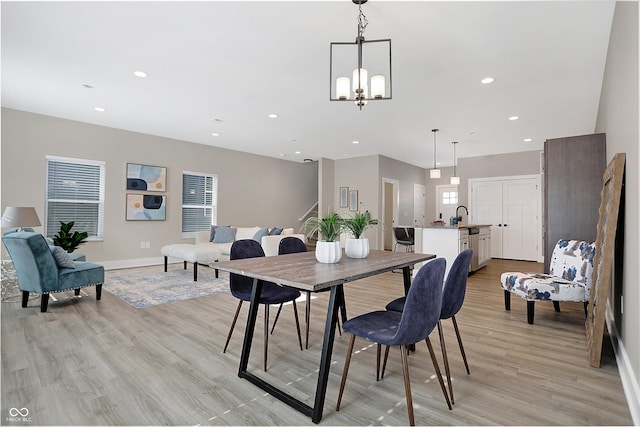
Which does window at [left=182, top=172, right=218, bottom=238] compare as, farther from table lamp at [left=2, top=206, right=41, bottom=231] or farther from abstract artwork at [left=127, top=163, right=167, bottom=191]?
table lamp at [left=2, top=206, right=41, bottom=231]

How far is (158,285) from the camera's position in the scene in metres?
4.74

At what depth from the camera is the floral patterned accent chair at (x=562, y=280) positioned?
2.94m

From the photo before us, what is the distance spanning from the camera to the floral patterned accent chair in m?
2.94

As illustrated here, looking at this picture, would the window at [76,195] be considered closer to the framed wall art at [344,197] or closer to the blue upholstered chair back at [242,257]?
the blue upholstered chair back at [242,257]

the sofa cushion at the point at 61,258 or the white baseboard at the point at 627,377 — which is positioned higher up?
the sofa cushion at the point at 61,258

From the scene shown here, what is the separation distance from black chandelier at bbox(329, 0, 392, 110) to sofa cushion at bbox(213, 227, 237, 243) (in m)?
4.00

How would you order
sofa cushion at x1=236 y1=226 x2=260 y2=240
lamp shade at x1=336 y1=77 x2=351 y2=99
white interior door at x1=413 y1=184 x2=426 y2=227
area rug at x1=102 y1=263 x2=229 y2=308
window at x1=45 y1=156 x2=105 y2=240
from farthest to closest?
white interior door at x1=413 y1=184 x2=426 y2=227, sofa cushion at x1=236 y1=226 x2=260 y2=240, window at x1=45 y1=156 x2=105 y2=240, area rug at x1=102 y1=263 x2=229 y2=308, lamp shade at x1=336 y1=77 x2=351 y2=99

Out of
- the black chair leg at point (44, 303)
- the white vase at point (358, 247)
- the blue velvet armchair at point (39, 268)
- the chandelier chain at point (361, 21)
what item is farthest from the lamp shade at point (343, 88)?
the black chair leg at point (44, 303)

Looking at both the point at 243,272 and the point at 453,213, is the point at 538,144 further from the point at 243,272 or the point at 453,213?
the point at 243,272

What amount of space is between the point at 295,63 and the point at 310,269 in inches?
93.6

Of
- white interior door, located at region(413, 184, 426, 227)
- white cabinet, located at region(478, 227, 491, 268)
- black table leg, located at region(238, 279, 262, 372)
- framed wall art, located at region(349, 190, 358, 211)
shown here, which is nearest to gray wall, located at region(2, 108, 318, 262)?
framed wall art, located at region(349, 190, 358, 211)

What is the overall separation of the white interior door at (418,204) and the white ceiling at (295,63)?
4.17m

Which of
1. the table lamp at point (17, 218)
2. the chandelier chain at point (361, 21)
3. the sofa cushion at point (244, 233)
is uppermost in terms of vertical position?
the chandelier chain at point (361, 21)

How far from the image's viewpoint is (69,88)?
4180 mm
